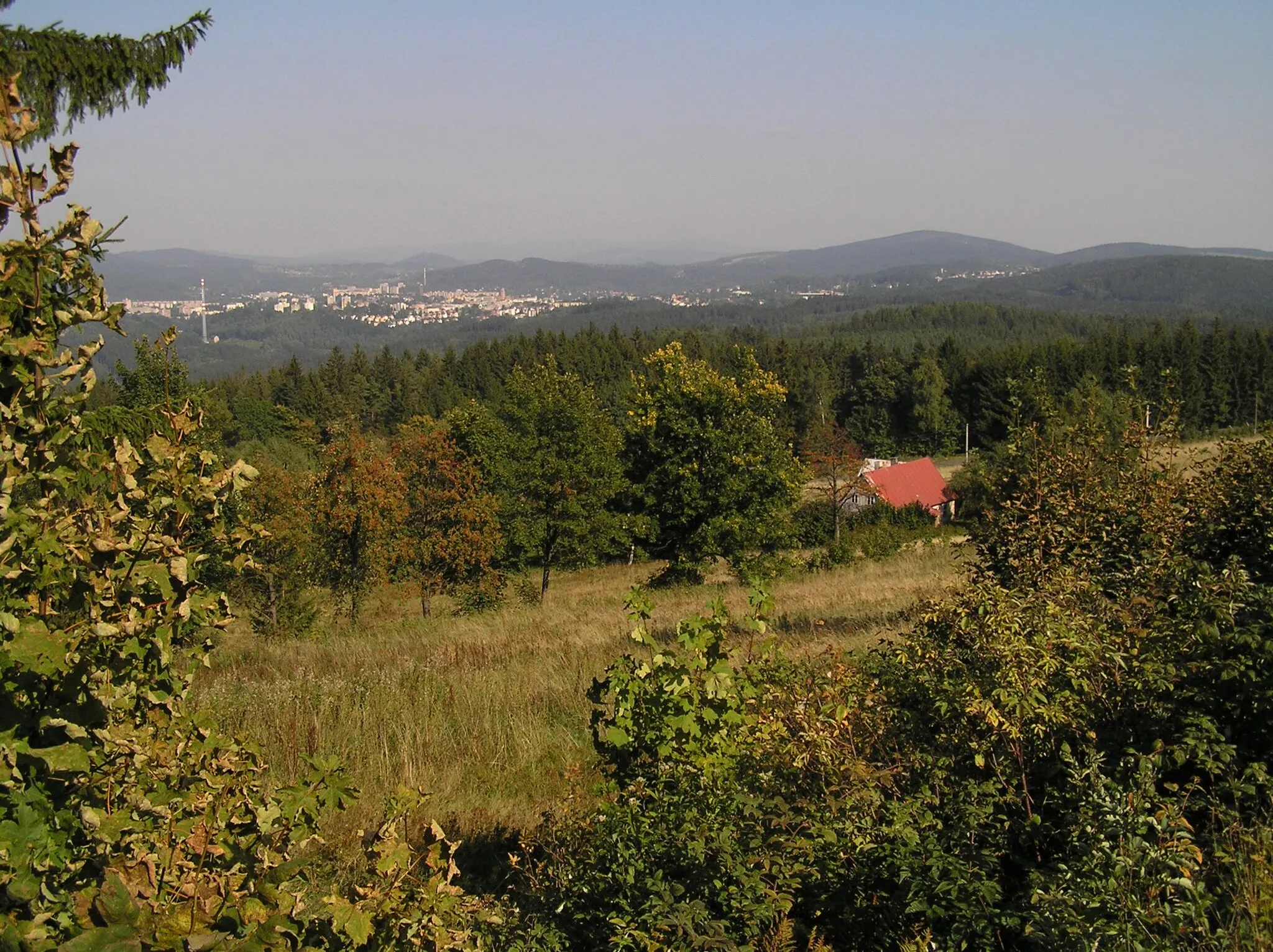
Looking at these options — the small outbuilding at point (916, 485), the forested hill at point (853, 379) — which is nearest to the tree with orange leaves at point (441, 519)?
the small outbuilding at point (916, 485)

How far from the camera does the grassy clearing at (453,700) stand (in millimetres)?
6469

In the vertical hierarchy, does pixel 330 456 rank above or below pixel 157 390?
below

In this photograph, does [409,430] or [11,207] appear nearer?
[11,207]

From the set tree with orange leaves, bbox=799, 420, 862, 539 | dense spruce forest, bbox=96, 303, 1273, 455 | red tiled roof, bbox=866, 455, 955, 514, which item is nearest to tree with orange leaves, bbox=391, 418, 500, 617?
tree with orange leaves, bbox=799, 420, 862, 539

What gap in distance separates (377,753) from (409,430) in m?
20.6

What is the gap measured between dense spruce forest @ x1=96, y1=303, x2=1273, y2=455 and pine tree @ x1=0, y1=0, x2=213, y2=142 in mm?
62530

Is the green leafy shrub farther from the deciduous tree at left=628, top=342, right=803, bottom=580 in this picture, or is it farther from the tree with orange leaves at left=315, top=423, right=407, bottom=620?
the tree with orange leaves at left=315, top=423, right=407, bottom=620

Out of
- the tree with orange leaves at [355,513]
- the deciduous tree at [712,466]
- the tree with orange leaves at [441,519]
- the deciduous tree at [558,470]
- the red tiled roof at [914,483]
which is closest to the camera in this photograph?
the tree with orange leaves at [355,513]

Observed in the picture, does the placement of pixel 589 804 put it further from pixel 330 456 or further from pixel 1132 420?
pixel 330 456

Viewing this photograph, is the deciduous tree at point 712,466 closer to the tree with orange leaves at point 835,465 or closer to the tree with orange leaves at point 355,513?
the tree with orange leaves at point 355,513

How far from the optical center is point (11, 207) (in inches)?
81.2

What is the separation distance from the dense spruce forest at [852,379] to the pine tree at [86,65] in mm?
62530

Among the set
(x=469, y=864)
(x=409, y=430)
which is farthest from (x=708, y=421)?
(x=469, y=864)

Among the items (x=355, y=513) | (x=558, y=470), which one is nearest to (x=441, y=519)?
(x=355, y=513)
